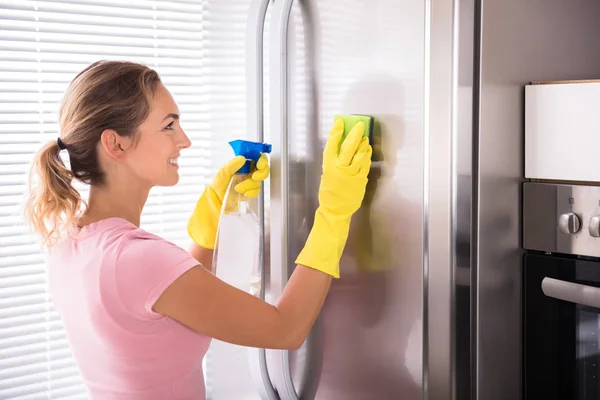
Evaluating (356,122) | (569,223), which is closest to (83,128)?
(356,122)

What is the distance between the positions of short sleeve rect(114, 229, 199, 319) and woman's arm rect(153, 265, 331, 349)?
0.5 inches

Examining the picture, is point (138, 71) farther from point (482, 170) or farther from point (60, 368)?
point (60, 368)

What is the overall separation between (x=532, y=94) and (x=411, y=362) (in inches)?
18.8

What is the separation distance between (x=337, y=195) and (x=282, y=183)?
0.23 m

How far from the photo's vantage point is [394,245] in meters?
1.17

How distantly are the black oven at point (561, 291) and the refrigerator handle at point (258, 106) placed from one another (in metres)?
0.57

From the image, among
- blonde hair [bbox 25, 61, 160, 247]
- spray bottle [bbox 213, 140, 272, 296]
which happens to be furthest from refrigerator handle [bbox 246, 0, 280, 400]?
blonde hair [bbox 25, 61, 160, 247]

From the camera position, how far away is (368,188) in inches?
48.7

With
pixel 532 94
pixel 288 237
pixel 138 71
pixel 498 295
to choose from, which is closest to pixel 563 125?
pixel 532 94

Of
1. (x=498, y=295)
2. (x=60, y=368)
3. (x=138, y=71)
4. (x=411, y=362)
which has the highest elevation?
(x=138, y=71)

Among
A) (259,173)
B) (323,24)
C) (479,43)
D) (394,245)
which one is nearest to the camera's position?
(479,43)

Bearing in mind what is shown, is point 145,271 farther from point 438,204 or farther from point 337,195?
point 438,204

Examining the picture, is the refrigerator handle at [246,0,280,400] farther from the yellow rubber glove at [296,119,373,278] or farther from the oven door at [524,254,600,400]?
the oven door at [524,254,600,400]

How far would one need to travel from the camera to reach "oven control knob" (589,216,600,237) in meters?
1.06
